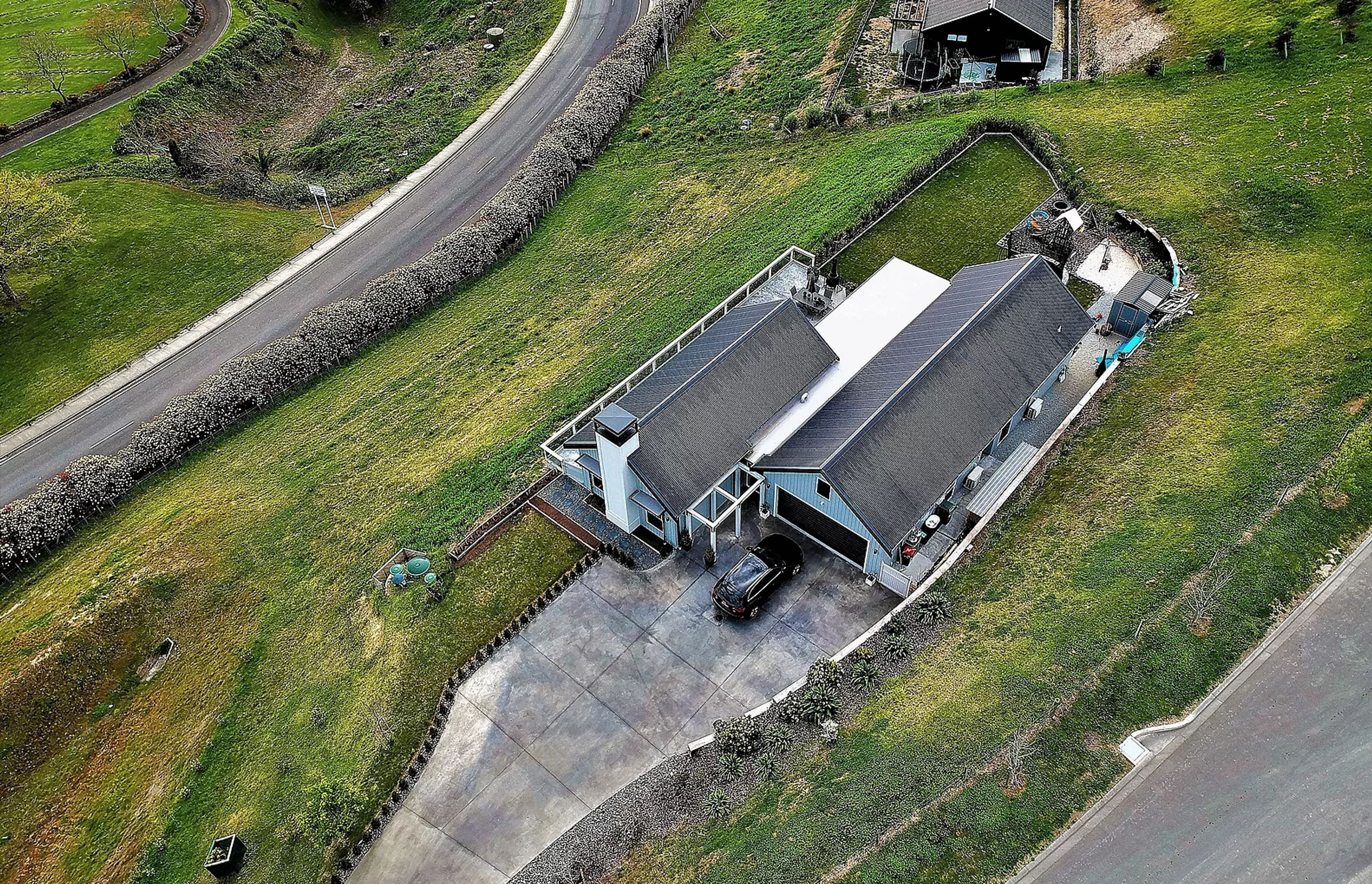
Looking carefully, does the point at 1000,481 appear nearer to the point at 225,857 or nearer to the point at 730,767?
the point at 730,767

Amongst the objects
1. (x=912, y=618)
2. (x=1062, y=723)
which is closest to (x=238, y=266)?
(x=912, y=618)

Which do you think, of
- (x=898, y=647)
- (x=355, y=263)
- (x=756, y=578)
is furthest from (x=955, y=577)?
(x=355, y=263)

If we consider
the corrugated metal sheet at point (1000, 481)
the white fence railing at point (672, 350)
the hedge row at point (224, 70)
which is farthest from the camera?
the hedge row at point (224, 70)

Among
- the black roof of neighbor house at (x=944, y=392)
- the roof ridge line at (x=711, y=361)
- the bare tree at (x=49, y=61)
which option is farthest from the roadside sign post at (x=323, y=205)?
the black roof of neighbor house at (x=944, y=392)

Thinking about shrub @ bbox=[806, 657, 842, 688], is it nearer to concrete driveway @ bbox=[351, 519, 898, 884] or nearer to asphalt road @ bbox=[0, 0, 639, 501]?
concrete driveway @ bbox=[351, 519, 898, 884]

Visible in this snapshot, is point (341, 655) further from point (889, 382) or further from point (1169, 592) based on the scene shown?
point (1169, 592)

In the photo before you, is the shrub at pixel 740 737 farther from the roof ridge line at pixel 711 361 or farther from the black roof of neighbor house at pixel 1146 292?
the black roof of neighbor house at pixel 1146 292
